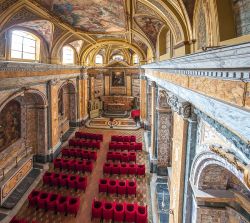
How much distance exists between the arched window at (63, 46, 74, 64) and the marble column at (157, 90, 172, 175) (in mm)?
10304

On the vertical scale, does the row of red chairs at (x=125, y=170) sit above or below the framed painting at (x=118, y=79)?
below

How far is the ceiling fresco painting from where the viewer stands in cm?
828

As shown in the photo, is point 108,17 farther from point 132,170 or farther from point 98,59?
point 98,59

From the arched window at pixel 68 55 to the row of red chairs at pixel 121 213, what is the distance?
12.4 meters

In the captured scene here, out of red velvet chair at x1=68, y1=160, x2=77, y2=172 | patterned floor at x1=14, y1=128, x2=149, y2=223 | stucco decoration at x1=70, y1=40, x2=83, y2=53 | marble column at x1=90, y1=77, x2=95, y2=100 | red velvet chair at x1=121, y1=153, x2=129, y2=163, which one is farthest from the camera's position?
marble column at x1=90, y1=77, x2=95, y2=100

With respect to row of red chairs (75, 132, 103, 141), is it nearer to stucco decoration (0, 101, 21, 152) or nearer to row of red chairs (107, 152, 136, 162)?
row of red chairs (107, 152, 136, 162)

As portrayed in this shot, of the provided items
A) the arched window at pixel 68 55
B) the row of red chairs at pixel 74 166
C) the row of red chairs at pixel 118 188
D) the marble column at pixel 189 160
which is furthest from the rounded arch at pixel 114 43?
the marble column at pixel 189 160

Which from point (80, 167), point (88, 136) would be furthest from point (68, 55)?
point (80, 167)


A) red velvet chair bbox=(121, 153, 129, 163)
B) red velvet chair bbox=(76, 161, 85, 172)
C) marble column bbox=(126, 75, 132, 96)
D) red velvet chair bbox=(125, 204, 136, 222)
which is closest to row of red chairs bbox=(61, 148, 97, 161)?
red velvet chair bbox=(76, 161, 85, 172)

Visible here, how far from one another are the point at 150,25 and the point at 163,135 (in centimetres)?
563

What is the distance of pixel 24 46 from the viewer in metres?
11.2

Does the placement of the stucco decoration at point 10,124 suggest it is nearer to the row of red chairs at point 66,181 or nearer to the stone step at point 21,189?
the stone step at point 21,189

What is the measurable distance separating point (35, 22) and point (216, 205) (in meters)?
11.0

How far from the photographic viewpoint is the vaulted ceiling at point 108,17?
5.98 metres
